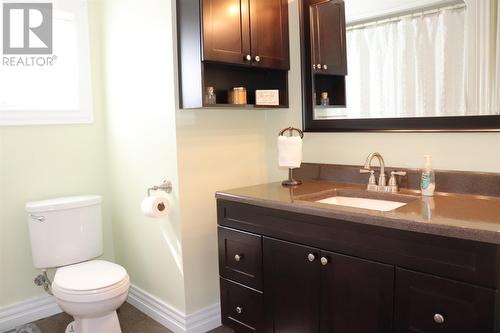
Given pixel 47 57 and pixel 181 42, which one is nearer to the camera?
pixel 181 42

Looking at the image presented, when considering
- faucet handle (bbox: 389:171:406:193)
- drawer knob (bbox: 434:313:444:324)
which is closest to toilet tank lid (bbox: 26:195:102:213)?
faucet handle (bbox: 389:171:406:193)

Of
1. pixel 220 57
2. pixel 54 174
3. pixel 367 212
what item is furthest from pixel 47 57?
pixel 367 212

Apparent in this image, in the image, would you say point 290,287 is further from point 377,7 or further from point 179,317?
point 377,7

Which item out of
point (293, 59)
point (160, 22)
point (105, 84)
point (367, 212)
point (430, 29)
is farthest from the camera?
point (105, 84)

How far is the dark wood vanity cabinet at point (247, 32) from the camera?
2.04m

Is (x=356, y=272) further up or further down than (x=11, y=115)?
further down

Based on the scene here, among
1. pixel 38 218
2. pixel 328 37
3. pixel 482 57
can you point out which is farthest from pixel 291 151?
pixel 38 218

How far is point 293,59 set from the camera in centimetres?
241

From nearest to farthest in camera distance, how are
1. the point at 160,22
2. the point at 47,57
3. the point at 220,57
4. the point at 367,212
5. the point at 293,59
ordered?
1. the point at 367,212
2. the point at 220,57
3. the point at 160,22
4. the point at 293,59
5. the point at 47,57

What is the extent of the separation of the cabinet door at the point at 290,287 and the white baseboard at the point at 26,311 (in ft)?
5.14

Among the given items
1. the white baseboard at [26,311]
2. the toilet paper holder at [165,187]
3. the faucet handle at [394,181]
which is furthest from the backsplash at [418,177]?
the white baseboard at [26,311]

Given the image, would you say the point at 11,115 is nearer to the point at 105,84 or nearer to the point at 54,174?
the point at 54,174

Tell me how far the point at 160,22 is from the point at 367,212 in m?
1.51

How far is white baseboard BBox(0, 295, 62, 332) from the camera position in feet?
8.20
